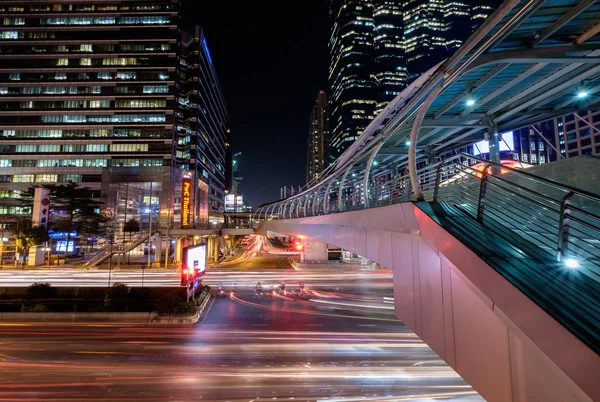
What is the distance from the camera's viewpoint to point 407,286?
6.09 m

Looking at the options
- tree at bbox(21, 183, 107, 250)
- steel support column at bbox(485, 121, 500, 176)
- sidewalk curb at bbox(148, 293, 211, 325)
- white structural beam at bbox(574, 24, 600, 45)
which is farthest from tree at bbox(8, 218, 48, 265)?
white structural beam at bbox(574, 24, 600, 45)

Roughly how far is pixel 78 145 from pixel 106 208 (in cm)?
1518

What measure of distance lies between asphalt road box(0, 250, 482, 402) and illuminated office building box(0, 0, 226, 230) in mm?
40362

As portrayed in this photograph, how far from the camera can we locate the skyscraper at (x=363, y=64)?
454 feet

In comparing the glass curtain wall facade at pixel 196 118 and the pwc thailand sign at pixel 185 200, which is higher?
the glass curtain wall facade at pixel 196 118

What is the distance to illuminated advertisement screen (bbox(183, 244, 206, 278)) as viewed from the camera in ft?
75.4

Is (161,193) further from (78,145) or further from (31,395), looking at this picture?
(31,395)

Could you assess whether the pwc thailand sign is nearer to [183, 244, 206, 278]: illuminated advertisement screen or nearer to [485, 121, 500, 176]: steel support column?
[183, 244, 206, 278]: illuminated advertisement screen

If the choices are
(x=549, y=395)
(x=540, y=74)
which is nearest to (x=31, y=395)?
(x=549, y=395)

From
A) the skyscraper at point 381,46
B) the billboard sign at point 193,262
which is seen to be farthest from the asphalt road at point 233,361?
the skyscraper at point 381,46

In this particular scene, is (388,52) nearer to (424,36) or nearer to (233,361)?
(424,36)

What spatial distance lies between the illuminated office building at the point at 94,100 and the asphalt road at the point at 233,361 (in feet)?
132

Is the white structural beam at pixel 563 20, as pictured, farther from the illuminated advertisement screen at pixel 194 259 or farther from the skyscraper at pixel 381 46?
the skyscraper at pixel 381 46

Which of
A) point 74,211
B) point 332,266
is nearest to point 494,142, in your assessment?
point 332,266
